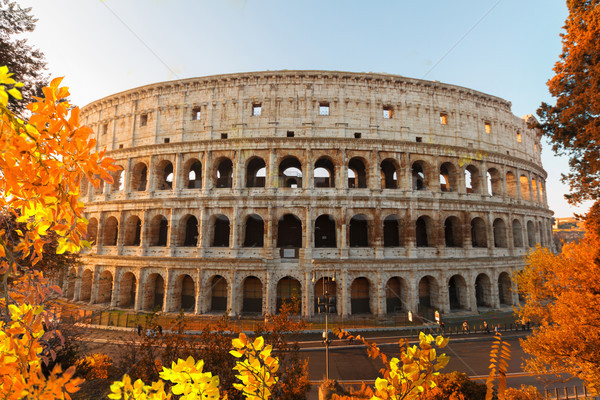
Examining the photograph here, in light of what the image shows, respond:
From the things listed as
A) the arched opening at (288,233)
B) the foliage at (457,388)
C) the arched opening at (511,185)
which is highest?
the arched opening at (511,185)

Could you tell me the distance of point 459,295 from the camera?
26.1 metres

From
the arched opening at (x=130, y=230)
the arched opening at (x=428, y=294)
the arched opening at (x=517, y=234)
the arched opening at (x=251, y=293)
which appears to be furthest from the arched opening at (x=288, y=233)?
the arched opening at (x=517, y=234)

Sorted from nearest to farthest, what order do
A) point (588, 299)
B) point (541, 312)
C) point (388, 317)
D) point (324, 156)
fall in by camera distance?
point (588, 299) → point (541, 312) → point (388, 317) → point (324, 156)

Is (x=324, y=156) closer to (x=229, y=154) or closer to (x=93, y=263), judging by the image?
(x=229, y=154)

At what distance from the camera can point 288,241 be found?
86.4ft

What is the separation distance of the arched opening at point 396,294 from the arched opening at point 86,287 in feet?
97.9

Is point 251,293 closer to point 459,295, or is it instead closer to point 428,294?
point 428,294

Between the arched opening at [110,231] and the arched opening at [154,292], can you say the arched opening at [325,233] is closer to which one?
the arched opening at [154,292]

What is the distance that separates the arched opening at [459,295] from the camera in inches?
1007

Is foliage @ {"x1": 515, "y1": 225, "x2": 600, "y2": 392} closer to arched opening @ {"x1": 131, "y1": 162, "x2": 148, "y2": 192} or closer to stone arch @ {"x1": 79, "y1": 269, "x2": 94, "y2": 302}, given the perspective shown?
arched opening @ {"x1": 131, "y1": 162, "x2": 148, "y2": 192}

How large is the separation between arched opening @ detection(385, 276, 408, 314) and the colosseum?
182 millimetres

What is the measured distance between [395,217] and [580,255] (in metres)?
15.8

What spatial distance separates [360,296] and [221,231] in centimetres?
1477

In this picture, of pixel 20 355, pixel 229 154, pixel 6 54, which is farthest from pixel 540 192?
pixel 6 54
